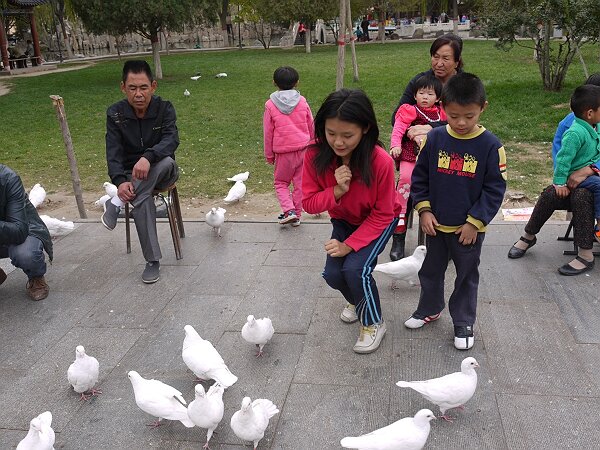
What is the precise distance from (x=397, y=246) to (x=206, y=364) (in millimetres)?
2171

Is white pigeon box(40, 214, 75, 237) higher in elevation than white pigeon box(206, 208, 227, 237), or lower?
lower

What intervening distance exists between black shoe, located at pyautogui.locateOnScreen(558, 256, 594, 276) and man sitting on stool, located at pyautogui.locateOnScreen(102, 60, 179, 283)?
324 cm

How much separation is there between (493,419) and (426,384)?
1.25 feet

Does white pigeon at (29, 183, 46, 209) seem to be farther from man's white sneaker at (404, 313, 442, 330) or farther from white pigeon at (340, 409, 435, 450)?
white pigeon at (340, 409, 435, 450)

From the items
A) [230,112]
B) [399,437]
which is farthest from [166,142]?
[230,112]

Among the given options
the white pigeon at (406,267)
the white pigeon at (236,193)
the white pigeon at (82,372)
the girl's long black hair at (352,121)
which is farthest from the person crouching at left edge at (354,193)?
the white pigeon at (236,193)

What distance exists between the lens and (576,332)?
138 inches

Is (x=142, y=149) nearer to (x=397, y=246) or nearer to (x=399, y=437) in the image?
(x=397, y=246)

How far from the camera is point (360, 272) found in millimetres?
3264

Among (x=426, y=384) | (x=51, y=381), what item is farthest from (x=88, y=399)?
(x=426, y=384)

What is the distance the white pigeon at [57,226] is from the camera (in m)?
5.55

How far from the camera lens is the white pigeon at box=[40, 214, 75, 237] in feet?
18.2

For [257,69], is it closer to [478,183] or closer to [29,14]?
[29,14]

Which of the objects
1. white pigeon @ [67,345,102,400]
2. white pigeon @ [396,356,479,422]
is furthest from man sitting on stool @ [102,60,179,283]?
white pigeon @ [396,356,479,422]
